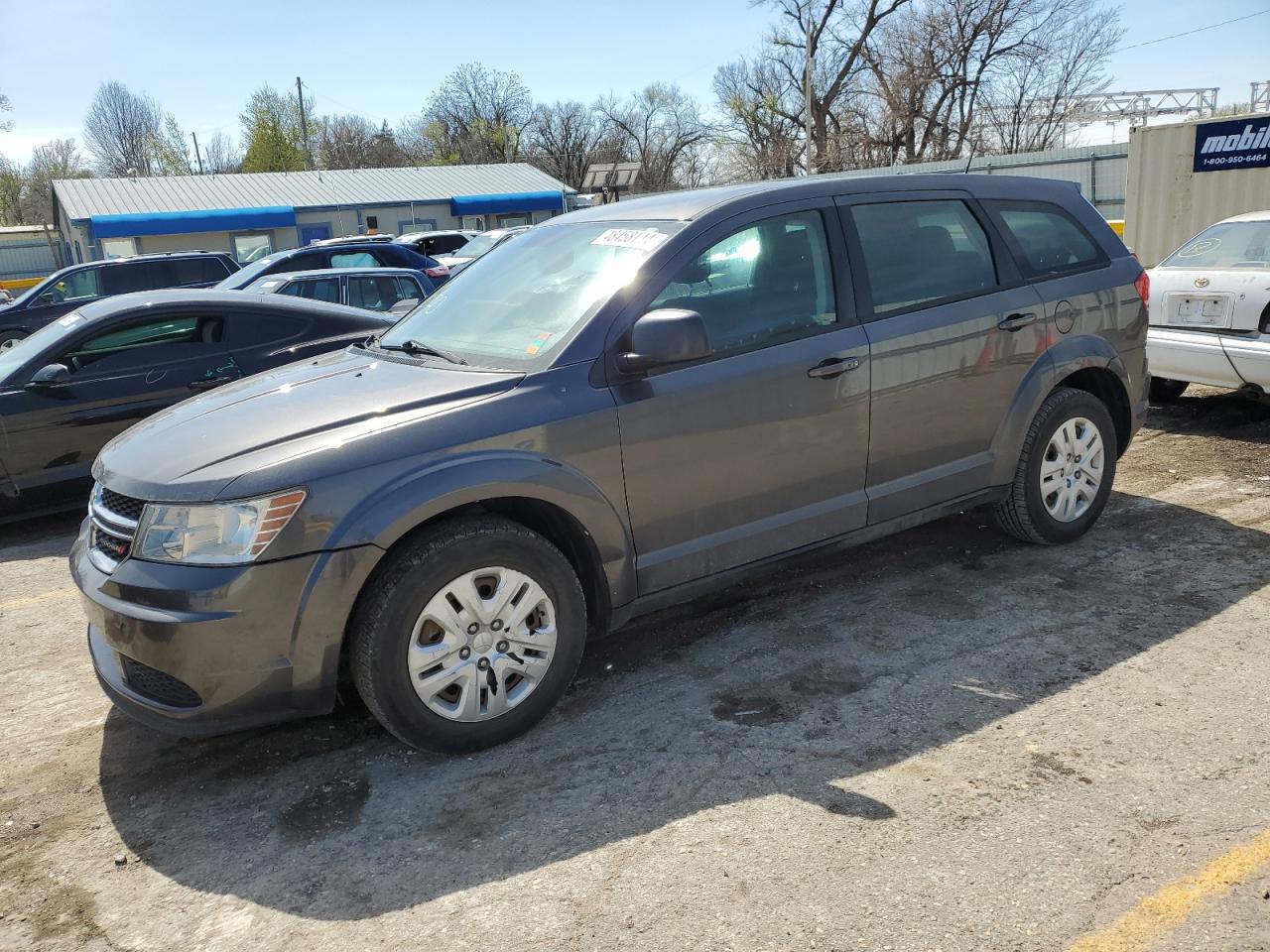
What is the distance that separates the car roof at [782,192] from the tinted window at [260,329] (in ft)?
10.5

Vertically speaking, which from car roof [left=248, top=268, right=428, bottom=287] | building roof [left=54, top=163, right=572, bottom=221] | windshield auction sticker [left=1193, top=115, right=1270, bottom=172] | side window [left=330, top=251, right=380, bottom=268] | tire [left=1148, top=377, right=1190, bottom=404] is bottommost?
tire [left=1148, top=377, right=1190, bottom=404]

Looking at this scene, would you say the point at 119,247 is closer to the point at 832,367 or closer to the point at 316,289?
the point at 316,289

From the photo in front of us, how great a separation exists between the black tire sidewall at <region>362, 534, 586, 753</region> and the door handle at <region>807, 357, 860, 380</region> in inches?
51.6

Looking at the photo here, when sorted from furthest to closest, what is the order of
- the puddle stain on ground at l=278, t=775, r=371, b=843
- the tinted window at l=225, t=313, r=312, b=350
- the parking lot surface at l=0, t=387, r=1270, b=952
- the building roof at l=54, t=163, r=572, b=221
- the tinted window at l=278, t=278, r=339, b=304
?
the building roof at l=54, t=163, r=572, b=221
the tinted window at l=278, t=278, r=339, b=304
the tinted window at l=225, t=313, r=312, b=350
the puddle stain on ground at l=278, t=775, r=371, b=843
the parking lot surface at l=0, t=387, r=1270, b=952

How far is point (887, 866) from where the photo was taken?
2646mm

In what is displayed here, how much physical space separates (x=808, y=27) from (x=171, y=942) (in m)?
45.8

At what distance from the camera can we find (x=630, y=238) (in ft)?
12.8

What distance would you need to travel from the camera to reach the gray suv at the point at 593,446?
3.02m

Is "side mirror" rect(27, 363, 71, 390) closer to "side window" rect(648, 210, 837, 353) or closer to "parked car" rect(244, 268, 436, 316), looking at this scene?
"parked car" rect(244, 268, 436, 316)

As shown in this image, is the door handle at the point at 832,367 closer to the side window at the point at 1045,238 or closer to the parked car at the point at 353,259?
the side window at the point at 1045,238

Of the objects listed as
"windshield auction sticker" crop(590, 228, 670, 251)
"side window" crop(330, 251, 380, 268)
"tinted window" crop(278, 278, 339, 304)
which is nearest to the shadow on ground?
"windshield auction sticker" crop(590, 228, 670, 251)

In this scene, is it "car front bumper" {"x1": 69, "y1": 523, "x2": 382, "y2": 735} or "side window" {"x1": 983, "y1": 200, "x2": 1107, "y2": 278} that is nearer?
"car front bumper" {"x1": 69, "y1": 523, "x2": 382, "y2": 735}

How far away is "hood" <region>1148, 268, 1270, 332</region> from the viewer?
6660 millimetres

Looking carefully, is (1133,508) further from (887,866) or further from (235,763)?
(235,763)
